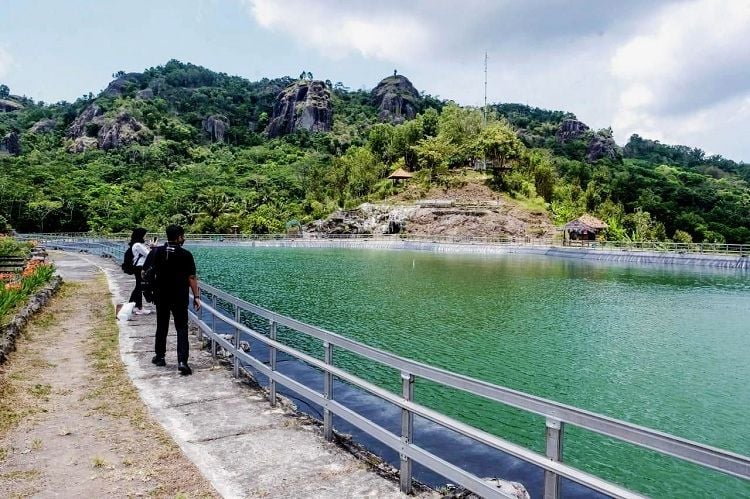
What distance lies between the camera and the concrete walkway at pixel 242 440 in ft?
14.6

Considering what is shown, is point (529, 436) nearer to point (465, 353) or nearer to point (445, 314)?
point (465, 353)

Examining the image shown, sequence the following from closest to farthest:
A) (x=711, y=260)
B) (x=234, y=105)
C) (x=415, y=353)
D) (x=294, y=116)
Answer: (x=415, y=353)
(x=711, y=260)
(x=294, y=116)
(x=234, y=105)

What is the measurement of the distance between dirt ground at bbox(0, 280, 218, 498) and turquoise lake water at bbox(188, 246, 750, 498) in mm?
4982

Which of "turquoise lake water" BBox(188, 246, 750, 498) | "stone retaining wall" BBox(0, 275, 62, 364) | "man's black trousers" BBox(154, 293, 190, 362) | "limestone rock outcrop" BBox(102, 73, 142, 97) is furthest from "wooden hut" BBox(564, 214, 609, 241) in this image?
"limestone rock outcrop" BBox(102, 73, 142, 97)

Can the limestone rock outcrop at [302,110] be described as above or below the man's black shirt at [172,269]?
above

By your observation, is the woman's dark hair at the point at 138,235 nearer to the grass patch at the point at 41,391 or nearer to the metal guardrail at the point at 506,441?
the grass patch at the point at 41,391

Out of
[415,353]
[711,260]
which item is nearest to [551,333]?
[415,353]

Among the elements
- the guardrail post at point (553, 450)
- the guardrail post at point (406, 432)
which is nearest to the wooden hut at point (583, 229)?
the guardrail post at point (406, 432)

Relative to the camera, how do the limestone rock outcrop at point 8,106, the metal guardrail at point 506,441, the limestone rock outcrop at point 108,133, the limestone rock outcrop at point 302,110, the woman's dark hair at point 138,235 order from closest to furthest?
the metal guardrail at point 506,441
the woman's dark hair at point 138,235
the limestone rock outcrop at point 108,133
the limestone rock outcrop at point 302,110
the limestone rock outcrop at point 8,106

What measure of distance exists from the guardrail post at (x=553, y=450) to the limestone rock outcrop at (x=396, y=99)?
168 meters

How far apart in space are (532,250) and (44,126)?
146 metres

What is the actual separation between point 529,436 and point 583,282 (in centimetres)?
2160

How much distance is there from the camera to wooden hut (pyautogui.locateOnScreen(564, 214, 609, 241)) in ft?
185

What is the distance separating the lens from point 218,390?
7195 mm
